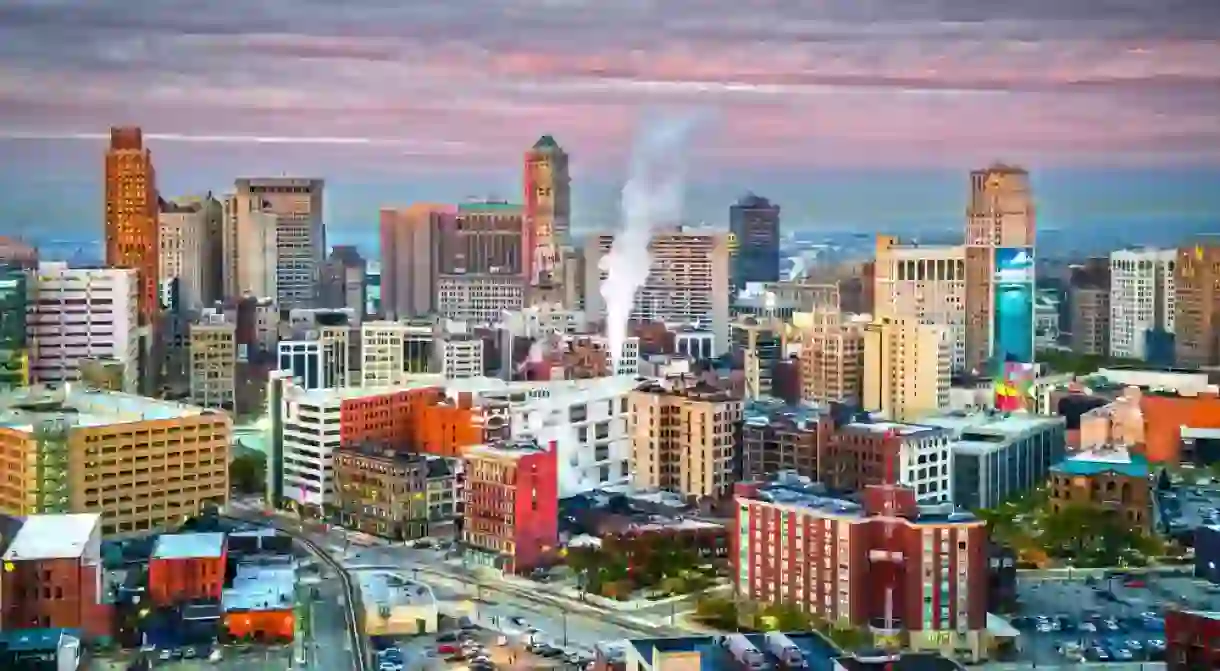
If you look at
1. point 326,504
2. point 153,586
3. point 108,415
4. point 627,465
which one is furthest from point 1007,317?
point 153,586

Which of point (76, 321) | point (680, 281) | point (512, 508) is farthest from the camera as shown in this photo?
point (680, 281)

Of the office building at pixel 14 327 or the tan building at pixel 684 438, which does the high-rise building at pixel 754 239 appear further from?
the office building at pixel 14 327

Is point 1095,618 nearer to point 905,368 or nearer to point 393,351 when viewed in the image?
point 905,368

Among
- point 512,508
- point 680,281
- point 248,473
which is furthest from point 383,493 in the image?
point 680,281

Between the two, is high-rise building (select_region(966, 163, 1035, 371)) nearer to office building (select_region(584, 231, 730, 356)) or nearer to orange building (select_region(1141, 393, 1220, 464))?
office building (select_region(584, 231, 730, 356))


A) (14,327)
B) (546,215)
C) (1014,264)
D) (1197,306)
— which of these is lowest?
(14,327)

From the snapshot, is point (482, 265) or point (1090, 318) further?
point (482, 265)

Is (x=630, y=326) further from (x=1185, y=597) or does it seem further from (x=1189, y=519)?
(x=1185, y=597)
